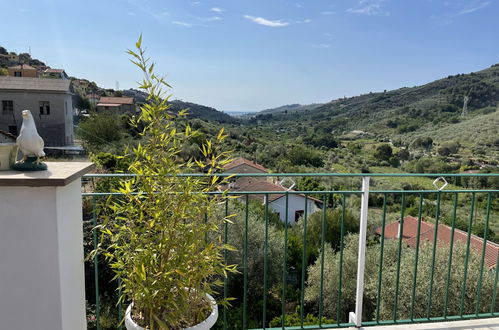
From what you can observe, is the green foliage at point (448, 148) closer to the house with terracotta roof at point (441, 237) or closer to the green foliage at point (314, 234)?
the house with terracotta roof at point (441, 237)

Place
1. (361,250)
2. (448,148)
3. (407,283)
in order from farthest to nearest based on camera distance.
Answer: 1. (448,148)
2. (407,283)
3. (361,250)

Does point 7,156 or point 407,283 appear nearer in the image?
point 7,156

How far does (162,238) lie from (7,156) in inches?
30.7

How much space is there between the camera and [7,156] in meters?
1.57

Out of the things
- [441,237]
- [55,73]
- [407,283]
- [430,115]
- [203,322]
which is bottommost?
[407,283]

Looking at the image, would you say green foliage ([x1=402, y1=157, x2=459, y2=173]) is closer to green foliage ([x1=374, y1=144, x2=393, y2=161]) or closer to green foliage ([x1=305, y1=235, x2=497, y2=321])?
green foliage ([x1=374, y1=144, x2=393, y2=161])

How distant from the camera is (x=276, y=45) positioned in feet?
111

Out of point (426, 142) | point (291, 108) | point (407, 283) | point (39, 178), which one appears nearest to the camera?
point (39, 178)

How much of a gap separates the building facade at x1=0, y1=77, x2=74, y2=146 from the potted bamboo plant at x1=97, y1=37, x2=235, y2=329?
29614 millimetres

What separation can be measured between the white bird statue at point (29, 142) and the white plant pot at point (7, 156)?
0.05 metres

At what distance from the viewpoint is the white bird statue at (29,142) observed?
1.54 metres

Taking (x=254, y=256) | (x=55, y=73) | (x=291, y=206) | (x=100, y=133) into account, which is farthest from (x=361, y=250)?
(x=55, y=73)

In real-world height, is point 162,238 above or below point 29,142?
below

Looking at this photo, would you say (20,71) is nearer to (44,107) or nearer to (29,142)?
(44,107)
